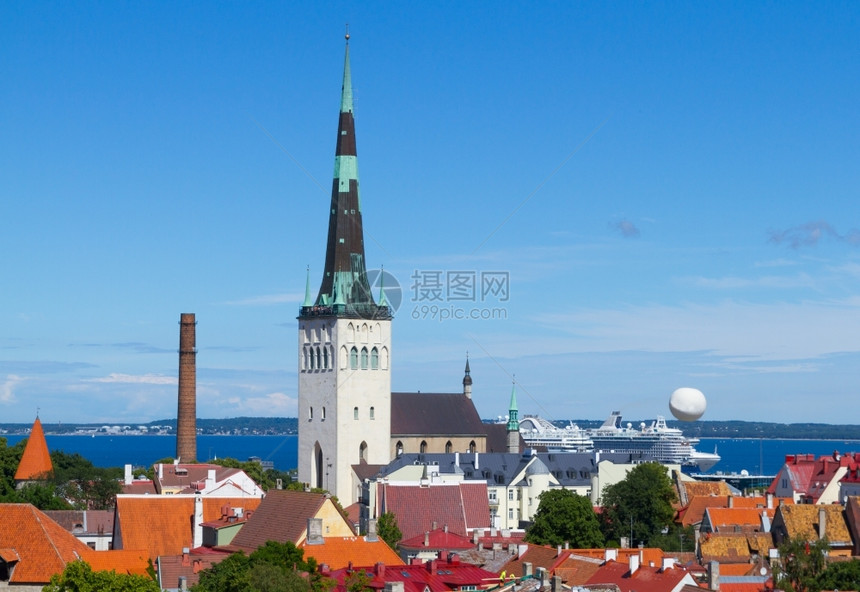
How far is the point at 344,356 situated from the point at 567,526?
35687mm

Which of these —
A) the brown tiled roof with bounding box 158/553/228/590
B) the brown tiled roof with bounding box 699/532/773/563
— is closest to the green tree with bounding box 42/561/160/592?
the brown tiled roof with bounding box 158/553/228/590

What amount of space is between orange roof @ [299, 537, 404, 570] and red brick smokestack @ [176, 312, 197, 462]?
60259mm

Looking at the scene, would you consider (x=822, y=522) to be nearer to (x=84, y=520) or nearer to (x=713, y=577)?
(x=713, y=577)

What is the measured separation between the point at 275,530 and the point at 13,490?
1362 inches

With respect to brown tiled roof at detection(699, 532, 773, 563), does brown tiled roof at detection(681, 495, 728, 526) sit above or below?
above

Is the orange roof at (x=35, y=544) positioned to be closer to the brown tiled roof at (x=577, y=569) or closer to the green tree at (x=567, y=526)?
the brown tiled roof at (x=577, y=569)

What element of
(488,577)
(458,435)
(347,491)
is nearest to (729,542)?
(488,577)

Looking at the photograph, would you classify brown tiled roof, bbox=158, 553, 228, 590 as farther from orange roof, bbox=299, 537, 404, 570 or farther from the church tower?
the church tower

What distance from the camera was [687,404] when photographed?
212 feet

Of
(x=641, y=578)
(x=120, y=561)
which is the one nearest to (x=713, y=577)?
(x=641, y=578)

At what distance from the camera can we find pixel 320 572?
156 ft

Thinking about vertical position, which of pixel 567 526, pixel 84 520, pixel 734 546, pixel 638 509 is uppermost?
pixel 638 509

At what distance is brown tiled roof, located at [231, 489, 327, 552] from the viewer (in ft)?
173

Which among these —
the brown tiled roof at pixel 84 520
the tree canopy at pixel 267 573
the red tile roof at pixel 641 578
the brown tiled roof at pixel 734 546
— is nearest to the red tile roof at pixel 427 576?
the tree canopy at pixel 267 573
